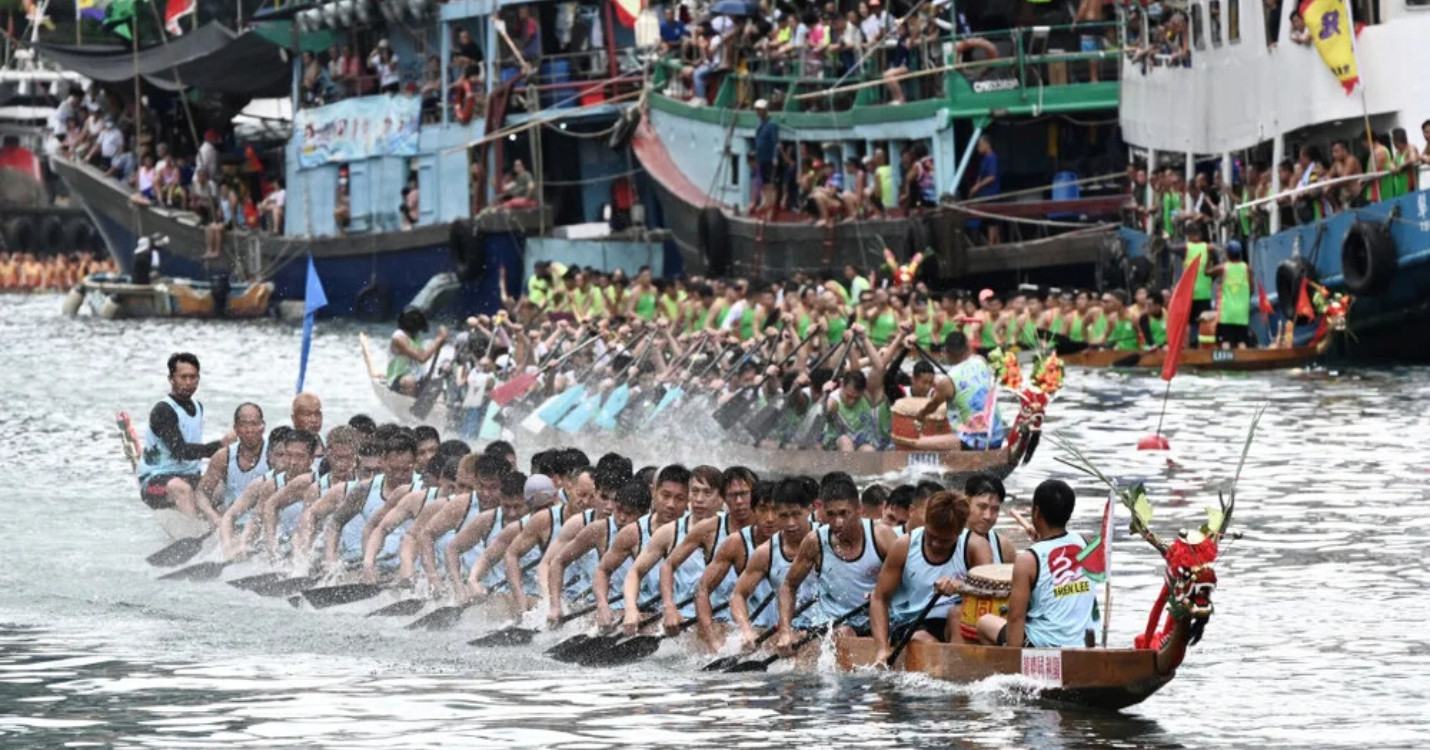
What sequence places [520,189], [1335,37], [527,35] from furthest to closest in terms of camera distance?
[527,35] < [520,189] < [1335,37]

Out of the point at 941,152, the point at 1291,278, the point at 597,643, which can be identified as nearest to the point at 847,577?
the point at 597,643

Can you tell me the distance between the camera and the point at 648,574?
17.6 metres

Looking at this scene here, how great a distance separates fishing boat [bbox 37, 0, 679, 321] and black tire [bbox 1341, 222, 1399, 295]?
18673mm

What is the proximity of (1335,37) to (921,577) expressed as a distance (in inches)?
816

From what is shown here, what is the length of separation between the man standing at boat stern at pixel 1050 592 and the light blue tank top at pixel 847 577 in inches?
49.0

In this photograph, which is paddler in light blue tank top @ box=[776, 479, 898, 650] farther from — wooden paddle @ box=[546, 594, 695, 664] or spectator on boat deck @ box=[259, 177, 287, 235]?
spectator on boat deck @ box=[259, 177, 287, 235]

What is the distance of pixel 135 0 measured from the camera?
193 ft

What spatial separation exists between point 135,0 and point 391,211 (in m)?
8.26

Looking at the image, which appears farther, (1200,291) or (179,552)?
(1200,291)

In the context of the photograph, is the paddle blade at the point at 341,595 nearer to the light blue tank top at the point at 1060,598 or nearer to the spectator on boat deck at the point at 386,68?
the light blue tank top at the point at 1060,598

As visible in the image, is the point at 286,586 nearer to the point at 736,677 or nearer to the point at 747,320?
the point at 736,677

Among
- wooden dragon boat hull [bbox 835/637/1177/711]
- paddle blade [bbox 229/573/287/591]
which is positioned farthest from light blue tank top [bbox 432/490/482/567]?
wooden dragon boat hull [bbox 835/637/1177/711]

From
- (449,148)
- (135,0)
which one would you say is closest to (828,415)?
(449,148)

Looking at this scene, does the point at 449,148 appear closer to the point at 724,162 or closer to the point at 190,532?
the point at 724,162
